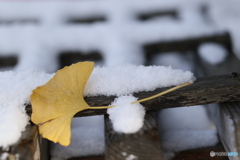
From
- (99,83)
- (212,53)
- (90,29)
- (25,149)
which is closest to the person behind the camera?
(25,149)

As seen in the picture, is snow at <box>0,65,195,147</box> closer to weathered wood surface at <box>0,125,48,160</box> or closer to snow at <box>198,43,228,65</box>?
weathered wood surface at <box>0,125,48,160</box>

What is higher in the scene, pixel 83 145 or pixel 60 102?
pixel 60 102

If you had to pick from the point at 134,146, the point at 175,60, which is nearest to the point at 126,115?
the point at 134,146

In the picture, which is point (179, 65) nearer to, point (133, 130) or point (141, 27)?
point (141, 27)

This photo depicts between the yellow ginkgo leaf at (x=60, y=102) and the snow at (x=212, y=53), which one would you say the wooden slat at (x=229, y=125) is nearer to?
the yellow ginkgo leaf at (x=60, y=102)

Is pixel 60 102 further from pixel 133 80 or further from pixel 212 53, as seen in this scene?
pixel 212 53

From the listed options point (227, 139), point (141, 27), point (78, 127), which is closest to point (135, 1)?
point (141, 27)
